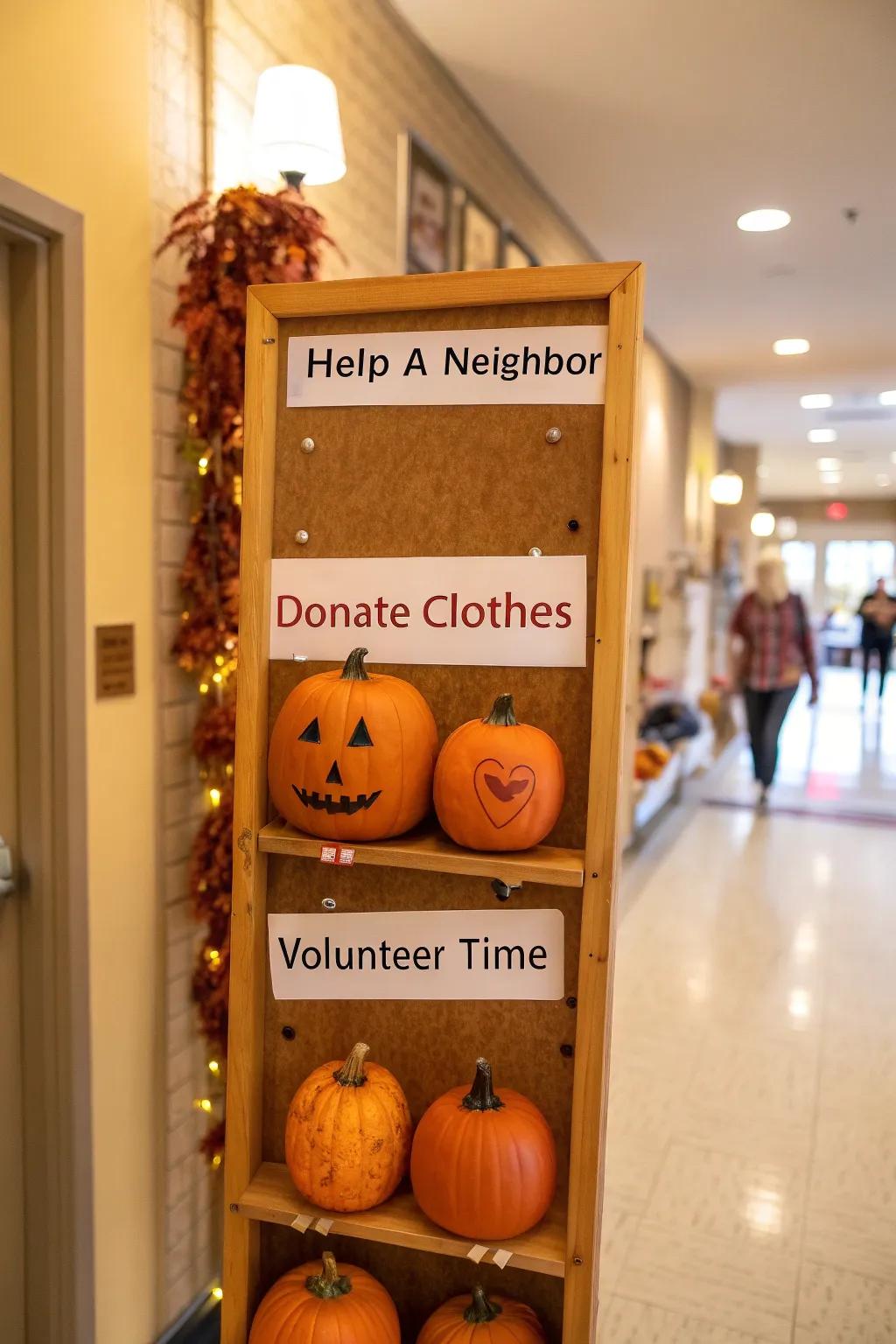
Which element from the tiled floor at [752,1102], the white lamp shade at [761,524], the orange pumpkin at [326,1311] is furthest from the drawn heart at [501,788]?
the white lamp shade at [761,524]

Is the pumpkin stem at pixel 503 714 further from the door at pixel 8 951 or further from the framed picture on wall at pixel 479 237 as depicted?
the framed picture on wall at pixel 479 237

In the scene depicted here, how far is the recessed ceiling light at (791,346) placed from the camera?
617 centimetres

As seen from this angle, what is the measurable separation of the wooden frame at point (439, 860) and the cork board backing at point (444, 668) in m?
0.03

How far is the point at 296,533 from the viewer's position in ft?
4.54

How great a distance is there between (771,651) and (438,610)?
5444 millimetres

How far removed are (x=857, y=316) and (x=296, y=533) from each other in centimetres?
512

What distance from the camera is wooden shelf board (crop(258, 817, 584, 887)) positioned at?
122cm

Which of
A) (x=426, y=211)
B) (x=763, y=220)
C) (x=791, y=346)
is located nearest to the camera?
(x=426, y=211)

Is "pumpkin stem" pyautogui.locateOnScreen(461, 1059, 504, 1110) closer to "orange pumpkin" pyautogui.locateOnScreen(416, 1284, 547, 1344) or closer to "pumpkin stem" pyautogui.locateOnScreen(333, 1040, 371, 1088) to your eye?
"pumpkin stem" pyautogui.locateOnScreen(333, 1040, 371, 1088)

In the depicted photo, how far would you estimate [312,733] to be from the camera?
126 cm

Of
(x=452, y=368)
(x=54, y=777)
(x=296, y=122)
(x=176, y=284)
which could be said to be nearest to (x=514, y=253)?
(x=296, y=122)

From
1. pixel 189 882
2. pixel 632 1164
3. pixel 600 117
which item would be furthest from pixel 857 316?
pixel 189 882

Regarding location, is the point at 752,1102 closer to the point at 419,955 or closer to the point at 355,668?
the point at 419,955

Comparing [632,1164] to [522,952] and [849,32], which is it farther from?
[849,32]
